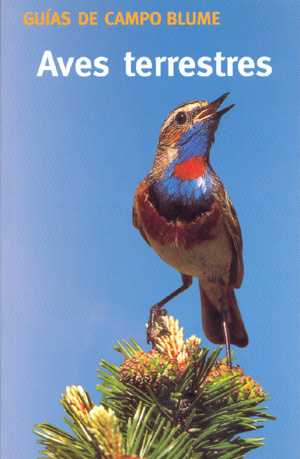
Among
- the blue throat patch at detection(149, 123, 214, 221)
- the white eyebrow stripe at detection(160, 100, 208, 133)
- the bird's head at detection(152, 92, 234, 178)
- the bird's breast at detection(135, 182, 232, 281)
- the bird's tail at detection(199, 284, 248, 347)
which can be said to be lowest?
the bird's tail at detection(199, 284, 248, 347)

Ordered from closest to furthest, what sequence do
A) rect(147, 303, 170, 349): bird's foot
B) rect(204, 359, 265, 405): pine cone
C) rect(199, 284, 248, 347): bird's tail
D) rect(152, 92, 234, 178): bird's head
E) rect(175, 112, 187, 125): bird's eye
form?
rect(204, 359, 265, 405): pine cone, rect(147, 303, 170, 349): bird's foot, rect(152, 92, 234, 178): bird's head, rect(175, 112, 187, 125): bird's eye, rect(199, 284, 248, 347): bird's tail

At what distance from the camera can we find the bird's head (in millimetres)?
3541

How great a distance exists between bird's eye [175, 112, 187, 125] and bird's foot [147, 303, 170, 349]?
1160 mm

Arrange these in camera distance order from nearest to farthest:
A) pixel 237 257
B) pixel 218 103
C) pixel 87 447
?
pixel 87 447 < pixel 218 103 < pixel 237 257

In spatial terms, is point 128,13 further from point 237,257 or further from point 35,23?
point 237,257

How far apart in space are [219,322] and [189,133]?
1262 millimetres

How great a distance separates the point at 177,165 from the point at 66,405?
178 cm

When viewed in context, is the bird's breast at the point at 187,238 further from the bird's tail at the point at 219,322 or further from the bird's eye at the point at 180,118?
the bird's eye at the point at 180,118

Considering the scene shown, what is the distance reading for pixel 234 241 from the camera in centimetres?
372

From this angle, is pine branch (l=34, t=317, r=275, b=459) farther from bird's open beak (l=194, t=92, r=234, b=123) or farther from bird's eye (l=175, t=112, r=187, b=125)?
bird's eye (l=175, t=112, r=187, b=125)

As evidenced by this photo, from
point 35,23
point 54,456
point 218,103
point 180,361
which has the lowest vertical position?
point 54,456

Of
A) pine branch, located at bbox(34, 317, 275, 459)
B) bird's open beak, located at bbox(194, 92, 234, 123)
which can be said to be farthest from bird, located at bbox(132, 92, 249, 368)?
pine branch, located at bbox(34, 317, 275, 459)

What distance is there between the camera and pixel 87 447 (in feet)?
6.59

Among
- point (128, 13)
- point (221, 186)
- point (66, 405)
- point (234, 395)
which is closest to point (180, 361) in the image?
point (234, 395)
